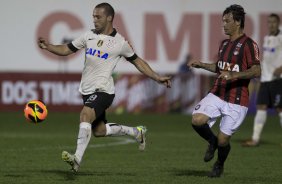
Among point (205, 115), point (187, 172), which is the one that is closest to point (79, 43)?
point (205, 115)

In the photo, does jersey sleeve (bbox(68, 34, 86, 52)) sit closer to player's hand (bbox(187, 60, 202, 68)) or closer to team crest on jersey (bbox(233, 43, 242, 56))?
player's hand (bbox(187, 60, 202, 68))

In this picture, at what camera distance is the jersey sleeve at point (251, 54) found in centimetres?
1170

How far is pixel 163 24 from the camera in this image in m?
35.4

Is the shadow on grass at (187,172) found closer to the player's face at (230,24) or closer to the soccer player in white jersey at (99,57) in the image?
the soccer player in white jersey at (99,57)

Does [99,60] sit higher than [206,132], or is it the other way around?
[99,60]

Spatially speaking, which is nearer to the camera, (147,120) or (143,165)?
(143,165)

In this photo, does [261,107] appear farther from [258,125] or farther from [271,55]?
[271,55]

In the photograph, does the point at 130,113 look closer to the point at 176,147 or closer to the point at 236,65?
the point at 176,147

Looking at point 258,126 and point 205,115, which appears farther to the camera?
point 258,126

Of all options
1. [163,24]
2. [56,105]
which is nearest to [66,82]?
[56,105]

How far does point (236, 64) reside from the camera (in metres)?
11.8

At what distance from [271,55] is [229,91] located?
19.9 ft

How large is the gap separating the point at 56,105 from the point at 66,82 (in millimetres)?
811

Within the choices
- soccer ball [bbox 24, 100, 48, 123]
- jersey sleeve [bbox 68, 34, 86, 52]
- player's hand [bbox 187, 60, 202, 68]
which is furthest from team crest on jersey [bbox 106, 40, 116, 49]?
soccer ball [bbox 24, 100, 48, 123]
